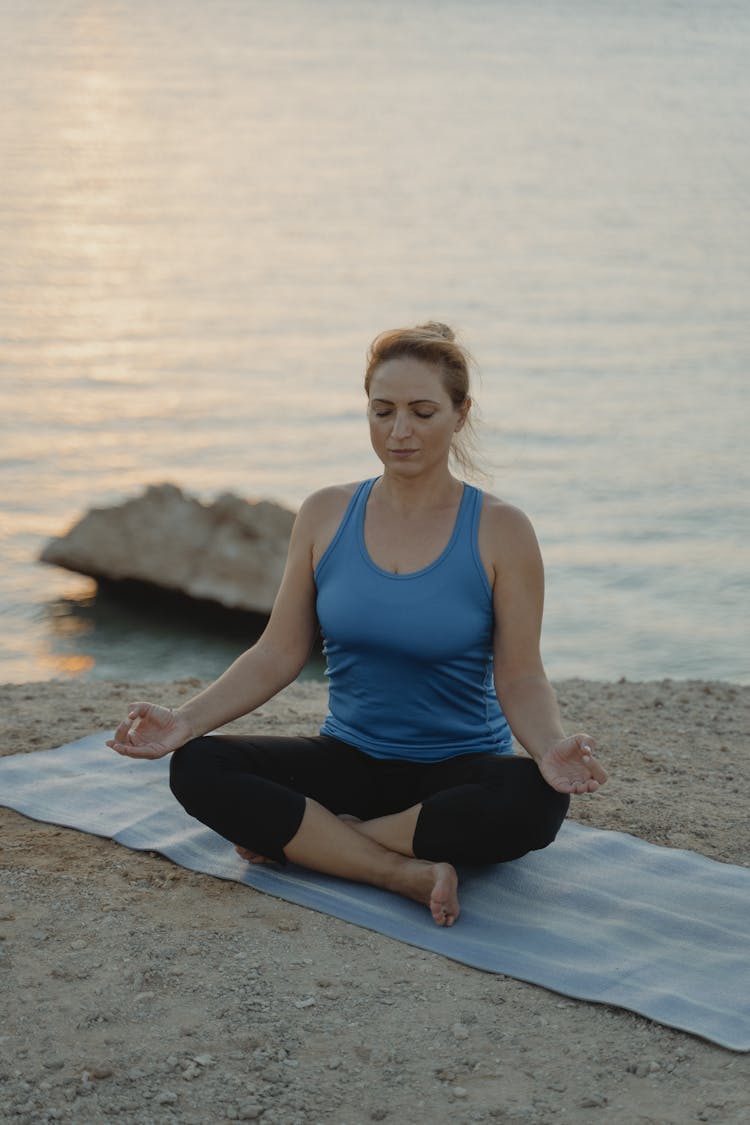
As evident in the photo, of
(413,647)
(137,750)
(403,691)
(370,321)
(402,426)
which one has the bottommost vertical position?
(137,750)

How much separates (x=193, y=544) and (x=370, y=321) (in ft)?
24.4

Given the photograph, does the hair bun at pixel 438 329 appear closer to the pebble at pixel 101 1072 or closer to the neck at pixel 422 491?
the neck at pixel 422 491

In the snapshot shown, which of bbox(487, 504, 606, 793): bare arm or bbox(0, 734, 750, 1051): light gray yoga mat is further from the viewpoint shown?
bbox(487, 504, 606, 793): bare arm

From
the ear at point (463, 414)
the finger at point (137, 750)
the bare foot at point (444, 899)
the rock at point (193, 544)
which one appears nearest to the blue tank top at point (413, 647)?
the ear at point (463, 414)

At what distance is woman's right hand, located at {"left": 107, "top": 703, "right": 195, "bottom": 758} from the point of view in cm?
338

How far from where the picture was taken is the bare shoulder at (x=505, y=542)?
11.4 ft

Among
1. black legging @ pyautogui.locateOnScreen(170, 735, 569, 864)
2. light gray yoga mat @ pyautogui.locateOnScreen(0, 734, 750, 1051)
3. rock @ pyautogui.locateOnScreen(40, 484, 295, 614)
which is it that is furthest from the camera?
rock @ pyautogui.locateOnScreen(40, 484, 295, 614)

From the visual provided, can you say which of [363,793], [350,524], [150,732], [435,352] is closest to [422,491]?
[350,524]

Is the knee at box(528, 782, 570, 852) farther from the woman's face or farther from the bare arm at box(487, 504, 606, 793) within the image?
the woman's face

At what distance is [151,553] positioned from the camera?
290 inches

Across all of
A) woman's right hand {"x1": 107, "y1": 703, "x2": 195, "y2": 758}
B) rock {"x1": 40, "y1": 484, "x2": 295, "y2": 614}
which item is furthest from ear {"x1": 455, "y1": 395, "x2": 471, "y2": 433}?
rock {"x1": 40, "y1": 484, "x2": 295, "y2": 614}

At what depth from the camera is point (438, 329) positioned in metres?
3.55

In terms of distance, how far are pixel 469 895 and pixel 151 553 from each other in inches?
166

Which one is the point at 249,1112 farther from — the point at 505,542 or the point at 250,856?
the point at 505,542
